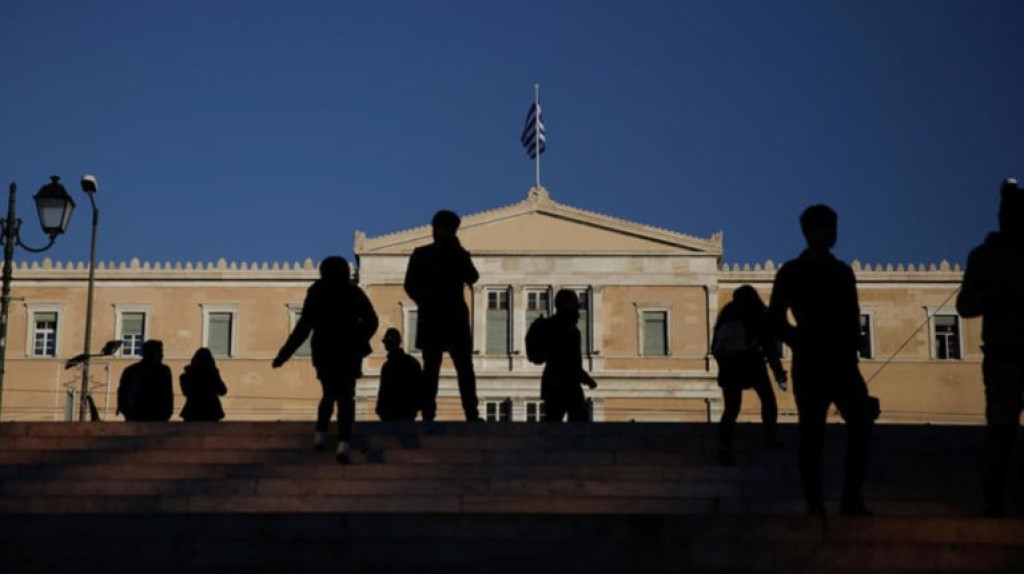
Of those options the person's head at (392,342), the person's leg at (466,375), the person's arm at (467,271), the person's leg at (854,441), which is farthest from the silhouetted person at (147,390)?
the person's leg at (854,441)

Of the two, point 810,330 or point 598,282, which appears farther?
point 598,282

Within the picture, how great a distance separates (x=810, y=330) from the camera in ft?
26.9

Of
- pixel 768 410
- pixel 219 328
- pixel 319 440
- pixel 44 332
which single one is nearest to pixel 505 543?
pixel 319 440

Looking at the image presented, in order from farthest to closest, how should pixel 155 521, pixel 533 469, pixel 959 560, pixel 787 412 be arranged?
pixel 787 412 → pixel 533 469 → pixel 155 521 → pixel 959 560

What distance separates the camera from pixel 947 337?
150ft

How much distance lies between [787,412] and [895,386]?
152 inches

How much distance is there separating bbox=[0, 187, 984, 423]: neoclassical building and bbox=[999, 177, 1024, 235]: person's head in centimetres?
3612

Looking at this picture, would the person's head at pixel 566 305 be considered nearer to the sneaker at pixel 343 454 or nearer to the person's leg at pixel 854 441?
the sneaker at pixel 343 454

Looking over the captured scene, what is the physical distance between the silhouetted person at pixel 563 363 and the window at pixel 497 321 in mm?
31596

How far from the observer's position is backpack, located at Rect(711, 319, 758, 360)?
1123cm

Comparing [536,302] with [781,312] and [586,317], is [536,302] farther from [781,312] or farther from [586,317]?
[781,312]

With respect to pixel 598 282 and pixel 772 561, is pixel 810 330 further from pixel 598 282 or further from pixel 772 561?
pixel 598 282

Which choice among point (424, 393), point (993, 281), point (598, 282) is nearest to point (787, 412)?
point (598, 282)

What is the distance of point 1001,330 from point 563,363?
566 centimetres
